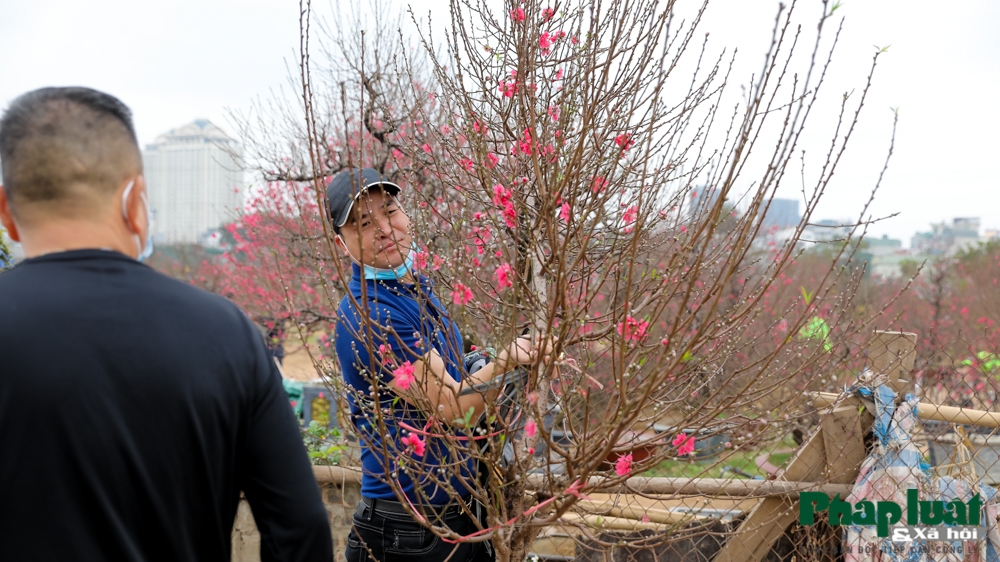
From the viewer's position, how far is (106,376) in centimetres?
118

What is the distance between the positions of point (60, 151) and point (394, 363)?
1056 mm

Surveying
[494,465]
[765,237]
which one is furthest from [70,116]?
[765,237]

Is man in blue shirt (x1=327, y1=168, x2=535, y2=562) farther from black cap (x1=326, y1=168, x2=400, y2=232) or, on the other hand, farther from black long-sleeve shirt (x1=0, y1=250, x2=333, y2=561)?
black long-sleeve shirt (x1=0, y1=250, x2=333, y2=561)

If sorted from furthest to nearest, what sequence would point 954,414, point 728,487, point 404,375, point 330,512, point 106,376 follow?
point 330,512, point 954,414, point 728,487, point 404,375, point 106,376

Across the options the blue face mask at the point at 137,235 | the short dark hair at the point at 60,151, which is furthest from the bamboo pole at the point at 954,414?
the short dark hair at the point at 60,151

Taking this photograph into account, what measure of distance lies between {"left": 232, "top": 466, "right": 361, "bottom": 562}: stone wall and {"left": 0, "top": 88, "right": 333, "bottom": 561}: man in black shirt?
2.77m

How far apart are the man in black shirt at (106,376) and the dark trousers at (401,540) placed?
0.93 meters

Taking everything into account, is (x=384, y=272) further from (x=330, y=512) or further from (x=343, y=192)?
(x=330, y=512)

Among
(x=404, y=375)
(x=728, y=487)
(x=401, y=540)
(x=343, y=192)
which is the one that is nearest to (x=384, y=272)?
(x=343, y=192)

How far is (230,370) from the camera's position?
129cm

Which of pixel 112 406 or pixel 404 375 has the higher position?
pixel 112 406

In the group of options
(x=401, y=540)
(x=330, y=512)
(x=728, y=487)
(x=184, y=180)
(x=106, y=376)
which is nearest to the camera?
(x=106, y=376)

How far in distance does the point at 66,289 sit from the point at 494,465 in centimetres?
120

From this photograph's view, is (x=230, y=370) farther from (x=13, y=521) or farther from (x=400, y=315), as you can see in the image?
(x=400, y=315)
